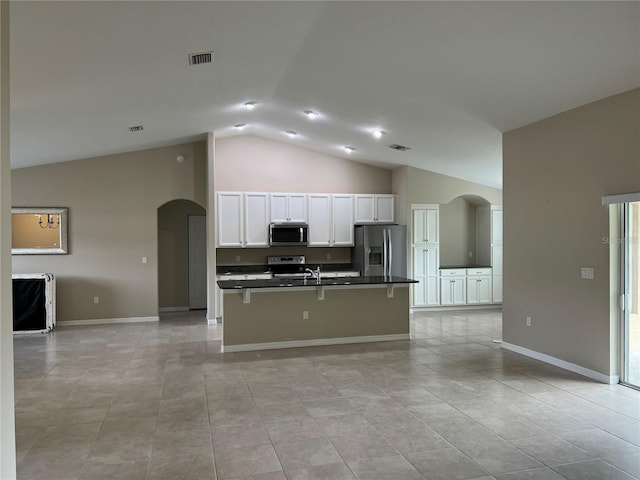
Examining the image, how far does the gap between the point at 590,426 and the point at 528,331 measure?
214cm

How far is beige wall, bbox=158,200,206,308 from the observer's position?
945 cm

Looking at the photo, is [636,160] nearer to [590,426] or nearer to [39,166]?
[590,426]

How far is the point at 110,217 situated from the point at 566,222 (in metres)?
7.10

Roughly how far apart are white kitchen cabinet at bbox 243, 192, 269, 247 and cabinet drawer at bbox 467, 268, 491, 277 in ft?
13.7

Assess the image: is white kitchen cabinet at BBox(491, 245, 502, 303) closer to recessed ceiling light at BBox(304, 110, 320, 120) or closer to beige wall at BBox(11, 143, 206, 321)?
recessed ceiling light at BBox(304, 110, 320, 120)

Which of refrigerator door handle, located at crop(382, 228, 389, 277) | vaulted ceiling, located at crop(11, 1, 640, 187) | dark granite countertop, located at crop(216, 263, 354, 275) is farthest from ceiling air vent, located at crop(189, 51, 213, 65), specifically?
refrigerator door handle, located at crop(382, 228, 389, 277)

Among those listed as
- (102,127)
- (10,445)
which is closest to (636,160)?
(10,445)

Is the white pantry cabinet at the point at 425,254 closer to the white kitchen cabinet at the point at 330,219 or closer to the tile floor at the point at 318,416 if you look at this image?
the white kitchen cabinet at the point at 330,219

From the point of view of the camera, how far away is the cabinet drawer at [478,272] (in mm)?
9328

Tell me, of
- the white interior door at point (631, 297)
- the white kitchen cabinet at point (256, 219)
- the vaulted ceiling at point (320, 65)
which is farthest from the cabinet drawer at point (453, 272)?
the white interior door at point (631, 297)

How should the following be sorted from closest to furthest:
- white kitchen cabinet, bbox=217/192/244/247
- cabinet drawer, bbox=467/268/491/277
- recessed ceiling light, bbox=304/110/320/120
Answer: recessed ceiling light, bbox=304/110/320/120 → white kitchen cabinet, bbox=217/192/244/247 → cabinet drawer, bbox=467/268/491/277

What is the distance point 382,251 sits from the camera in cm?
870

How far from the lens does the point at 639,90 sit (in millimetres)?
4059

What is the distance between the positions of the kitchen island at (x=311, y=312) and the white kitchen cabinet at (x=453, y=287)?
2846mm
